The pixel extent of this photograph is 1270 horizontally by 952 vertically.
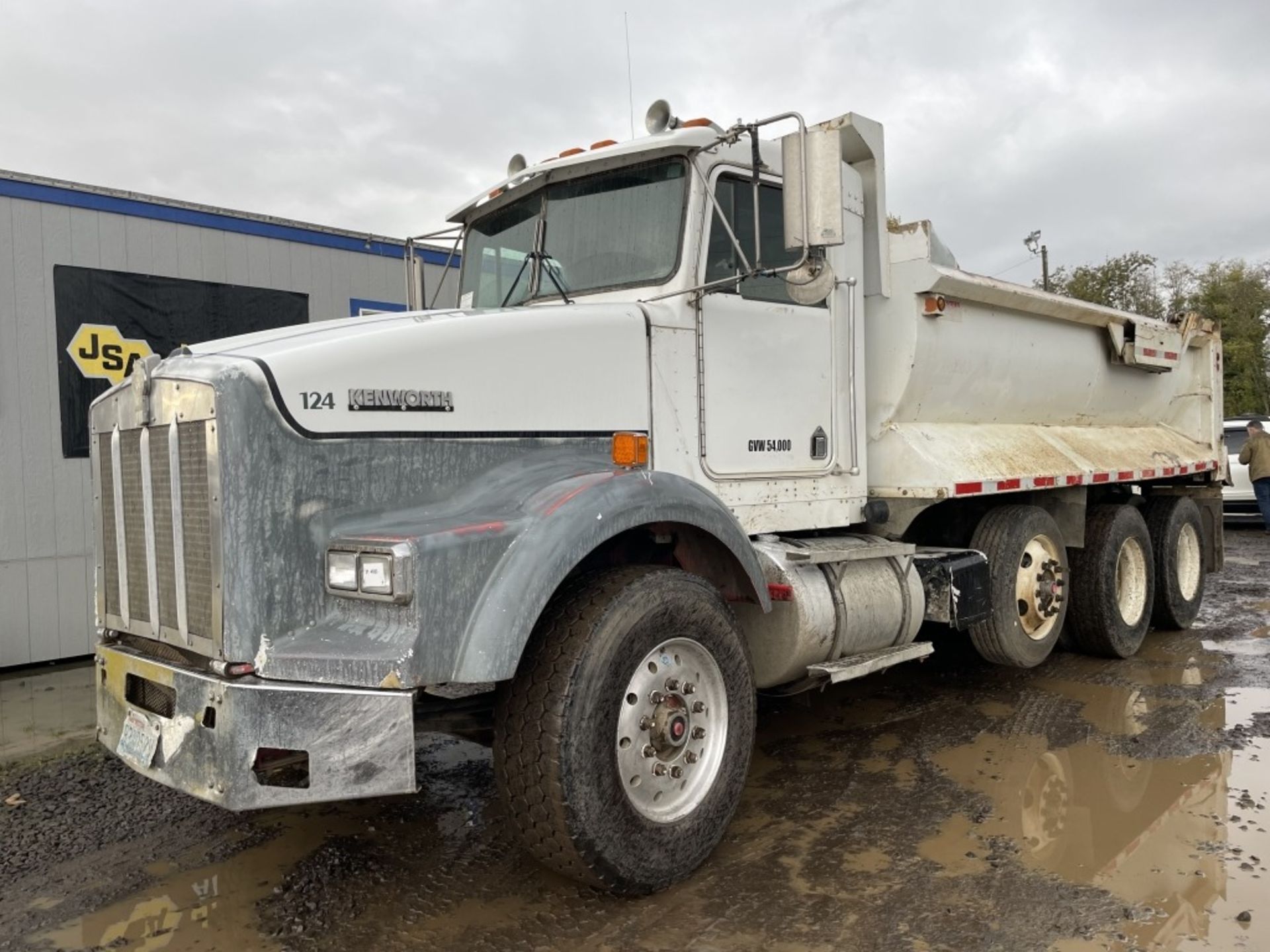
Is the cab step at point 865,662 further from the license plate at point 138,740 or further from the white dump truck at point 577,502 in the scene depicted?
the license plate at point 138,740

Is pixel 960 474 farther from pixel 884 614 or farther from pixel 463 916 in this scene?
pixel 463 916

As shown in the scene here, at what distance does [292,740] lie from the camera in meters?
2.72

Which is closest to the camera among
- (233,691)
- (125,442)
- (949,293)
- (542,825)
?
(233,691)

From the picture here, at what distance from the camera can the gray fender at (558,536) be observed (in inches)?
112

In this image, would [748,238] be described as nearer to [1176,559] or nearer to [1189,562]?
[1176,559]

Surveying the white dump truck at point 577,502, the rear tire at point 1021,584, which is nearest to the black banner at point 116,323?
the white dump truck at point 577,502

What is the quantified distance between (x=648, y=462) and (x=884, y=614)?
1.56m

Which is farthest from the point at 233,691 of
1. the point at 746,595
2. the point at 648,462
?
the point at 746,595

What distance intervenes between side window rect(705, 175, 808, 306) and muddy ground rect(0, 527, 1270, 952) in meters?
2.28

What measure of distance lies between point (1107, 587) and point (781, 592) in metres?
3.65

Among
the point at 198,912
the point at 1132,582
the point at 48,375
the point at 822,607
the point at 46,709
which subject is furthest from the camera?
the point at 1132,582

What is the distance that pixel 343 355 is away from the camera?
9.98 ft

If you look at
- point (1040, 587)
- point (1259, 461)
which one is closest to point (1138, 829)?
point (1040, 587)

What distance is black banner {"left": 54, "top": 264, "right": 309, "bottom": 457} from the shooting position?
274 inches
